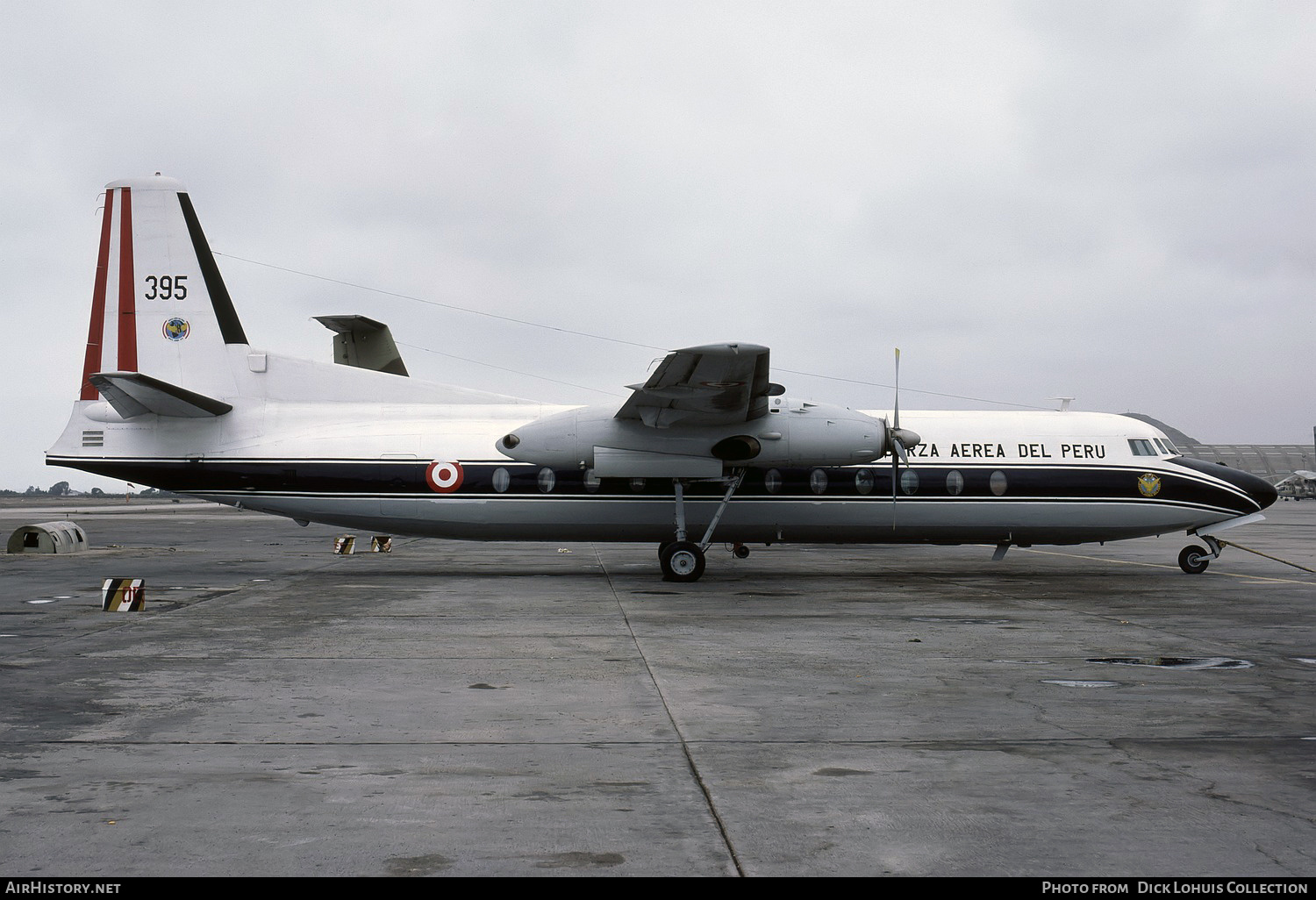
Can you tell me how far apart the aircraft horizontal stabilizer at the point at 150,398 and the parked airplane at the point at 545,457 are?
2.1 inches

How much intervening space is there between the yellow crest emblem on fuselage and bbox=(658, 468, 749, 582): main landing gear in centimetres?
821

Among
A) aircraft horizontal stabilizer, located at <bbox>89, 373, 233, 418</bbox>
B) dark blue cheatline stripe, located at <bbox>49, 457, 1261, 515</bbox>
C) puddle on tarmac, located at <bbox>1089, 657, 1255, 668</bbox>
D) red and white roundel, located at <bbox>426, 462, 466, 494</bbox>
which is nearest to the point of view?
puddle on tarmac, located at <bbox>1089, 657, 1255, 668</bbox>

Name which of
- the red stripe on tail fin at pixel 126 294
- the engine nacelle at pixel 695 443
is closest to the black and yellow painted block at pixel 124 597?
the engine nacelle at pixel 695 443

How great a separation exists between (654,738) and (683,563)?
11.5m

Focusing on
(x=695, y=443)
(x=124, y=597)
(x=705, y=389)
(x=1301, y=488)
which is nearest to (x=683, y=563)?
(x=695, y=443)

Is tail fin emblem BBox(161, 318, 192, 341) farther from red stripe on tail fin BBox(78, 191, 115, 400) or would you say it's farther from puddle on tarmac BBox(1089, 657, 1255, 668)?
puddle on tarmac BBox(1089, 657, 1255, 668)

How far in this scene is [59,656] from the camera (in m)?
9.88

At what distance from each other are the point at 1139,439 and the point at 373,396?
15.8 meters

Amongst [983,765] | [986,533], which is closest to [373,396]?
[986,533]

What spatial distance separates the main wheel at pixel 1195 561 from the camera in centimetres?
2077

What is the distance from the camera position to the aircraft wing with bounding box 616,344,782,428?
15.8 m

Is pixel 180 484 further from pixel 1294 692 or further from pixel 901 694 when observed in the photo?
pixel 1294 692

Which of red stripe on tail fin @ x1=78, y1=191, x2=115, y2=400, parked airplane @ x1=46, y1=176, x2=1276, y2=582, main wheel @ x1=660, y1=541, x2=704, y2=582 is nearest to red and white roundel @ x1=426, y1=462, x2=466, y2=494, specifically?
parked airplane @ x1=46, y1=176, x2=1276, y2=582

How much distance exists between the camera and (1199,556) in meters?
20.8
